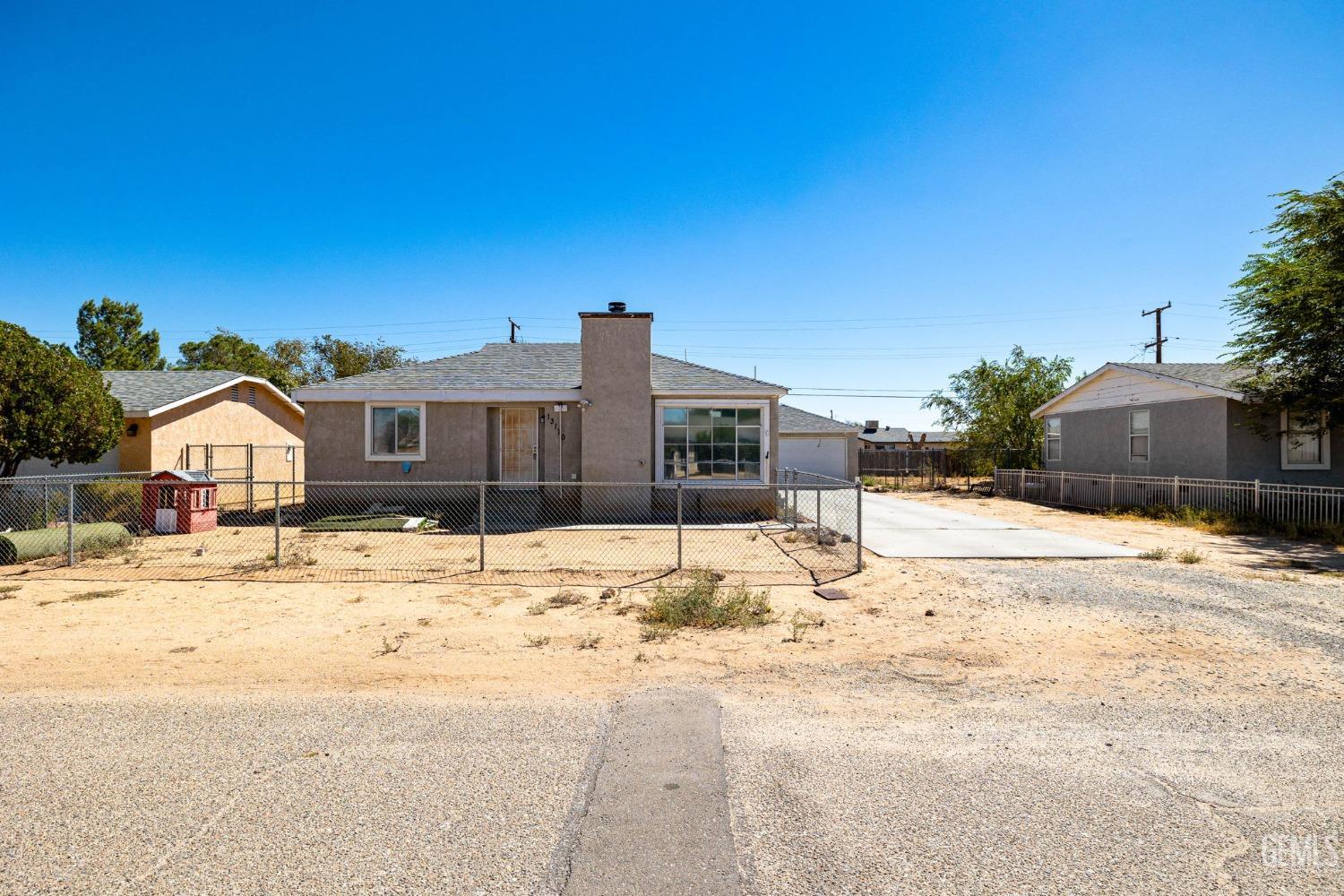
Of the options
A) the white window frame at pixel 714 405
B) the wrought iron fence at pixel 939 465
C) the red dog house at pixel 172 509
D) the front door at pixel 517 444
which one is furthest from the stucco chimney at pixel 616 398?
the wrought iron fence at pixel 939 465

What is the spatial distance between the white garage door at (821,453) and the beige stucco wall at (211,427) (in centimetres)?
2104

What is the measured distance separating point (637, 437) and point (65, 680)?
11.5 meters

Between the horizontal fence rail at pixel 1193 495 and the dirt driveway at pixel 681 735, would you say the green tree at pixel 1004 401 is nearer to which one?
the horizontal fence rail at pixel 1193 495

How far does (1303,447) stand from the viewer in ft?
55.8

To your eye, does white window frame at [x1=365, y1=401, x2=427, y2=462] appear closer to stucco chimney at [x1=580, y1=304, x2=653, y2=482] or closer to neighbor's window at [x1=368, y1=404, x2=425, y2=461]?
neighbor's window at [x1=368, y1=404, x2=425, y2=461]

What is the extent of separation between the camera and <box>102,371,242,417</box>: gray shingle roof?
1808 cm

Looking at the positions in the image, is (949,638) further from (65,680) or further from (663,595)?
(65,680)

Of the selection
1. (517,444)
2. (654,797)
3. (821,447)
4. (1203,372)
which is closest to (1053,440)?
(1203,372)

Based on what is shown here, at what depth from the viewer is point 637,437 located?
52.0 feet

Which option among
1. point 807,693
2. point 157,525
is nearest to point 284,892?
point 807,693

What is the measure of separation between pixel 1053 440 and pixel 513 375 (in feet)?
65.4

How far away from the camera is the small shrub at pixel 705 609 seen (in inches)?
271

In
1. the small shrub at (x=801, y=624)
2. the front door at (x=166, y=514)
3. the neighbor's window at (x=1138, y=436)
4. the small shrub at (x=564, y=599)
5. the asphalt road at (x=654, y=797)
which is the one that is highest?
the neighbor's window at (x=1138, y=436)

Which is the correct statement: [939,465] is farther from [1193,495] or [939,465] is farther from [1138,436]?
[1193,495]
